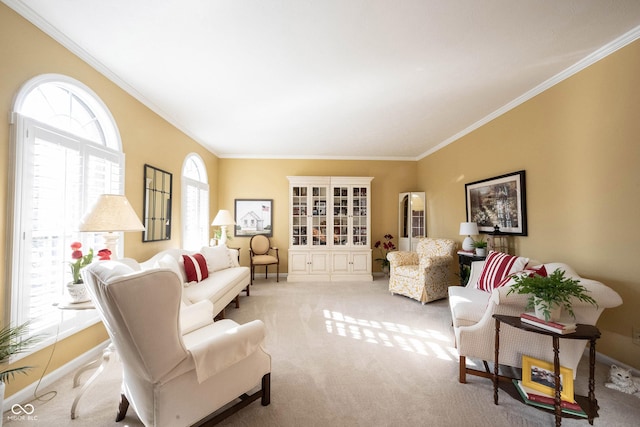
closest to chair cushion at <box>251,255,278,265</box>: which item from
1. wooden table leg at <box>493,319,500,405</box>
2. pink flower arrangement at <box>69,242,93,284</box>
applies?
pink flower arrangement at <box>69,242,93,284</box>

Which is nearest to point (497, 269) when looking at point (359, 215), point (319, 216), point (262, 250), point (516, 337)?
point (516, 337)

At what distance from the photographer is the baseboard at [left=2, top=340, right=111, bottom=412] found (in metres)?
1.68

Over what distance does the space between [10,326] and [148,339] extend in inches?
54.6

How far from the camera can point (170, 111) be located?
11.1 feet

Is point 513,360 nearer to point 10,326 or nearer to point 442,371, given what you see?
point 442,371

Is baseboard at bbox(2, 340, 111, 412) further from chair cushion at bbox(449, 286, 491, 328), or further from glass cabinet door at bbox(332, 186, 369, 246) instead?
glass cabinet door at bbox(332, 186, 369, 246)

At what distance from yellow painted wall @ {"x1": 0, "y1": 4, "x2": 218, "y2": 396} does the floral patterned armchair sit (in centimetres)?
351

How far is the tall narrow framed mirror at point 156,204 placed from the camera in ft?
10.0

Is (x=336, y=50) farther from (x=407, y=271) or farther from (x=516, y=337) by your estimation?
(x=407, y=271)

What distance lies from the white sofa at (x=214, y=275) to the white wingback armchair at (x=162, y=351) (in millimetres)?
957

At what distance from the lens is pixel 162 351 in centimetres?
121

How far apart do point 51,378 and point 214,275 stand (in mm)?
1769

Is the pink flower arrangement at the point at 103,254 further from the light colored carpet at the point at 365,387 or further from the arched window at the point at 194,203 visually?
the arched window at the point at 194,203

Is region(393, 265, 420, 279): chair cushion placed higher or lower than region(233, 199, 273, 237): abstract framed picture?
lower
